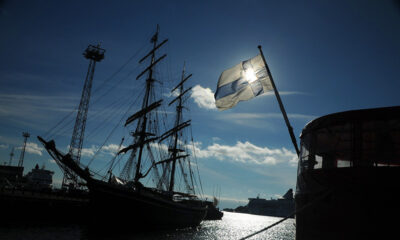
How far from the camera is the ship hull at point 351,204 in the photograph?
6.41 metres

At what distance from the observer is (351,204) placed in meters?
6.95

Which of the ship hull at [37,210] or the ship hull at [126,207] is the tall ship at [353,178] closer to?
the ship hull at [126,207]

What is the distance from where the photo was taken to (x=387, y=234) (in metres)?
6.31

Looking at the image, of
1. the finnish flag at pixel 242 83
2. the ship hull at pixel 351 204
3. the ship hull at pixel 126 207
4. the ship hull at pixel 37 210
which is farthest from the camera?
the ship hull at pixel 37 210

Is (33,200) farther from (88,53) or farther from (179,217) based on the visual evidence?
(88,53)

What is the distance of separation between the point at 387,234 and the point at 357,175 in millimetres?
1470

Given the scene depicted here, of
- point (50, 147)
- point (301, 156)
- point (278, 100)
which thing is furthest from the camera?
point (50, 147)

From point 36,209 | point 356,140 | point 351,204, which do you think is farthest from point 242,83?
point 36,209

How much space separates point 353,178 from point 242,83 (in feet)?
20.2

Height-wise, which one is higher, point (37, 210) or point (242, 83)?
point (242, 83)

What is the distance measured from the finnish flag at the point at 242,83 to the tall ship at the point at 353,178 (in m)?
3.52

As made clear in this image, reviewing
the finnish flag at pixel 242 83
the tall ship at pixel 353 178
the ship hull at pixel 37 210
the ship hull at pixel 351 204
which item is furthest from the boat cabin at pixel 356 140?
the ship hull at pixel 37 210

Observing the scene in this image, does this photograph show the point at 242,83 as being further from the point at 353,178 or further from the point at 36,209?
the point at 36,209

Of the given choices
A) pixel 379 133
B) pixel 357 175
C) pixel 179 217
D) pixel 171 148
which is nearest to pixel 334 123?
pixel 379 133
